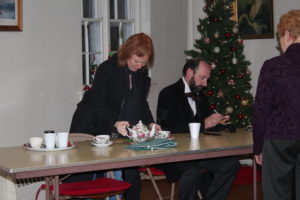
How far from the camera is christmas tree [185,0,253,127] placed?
21.4 ft

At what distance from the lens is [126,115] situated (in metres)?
3.97

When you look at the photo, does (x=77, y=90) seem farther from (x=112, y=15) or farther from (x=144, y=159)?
(x=144, y=159)

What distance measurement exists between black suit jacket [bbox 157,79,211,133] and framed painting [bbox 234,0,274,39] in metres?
2.72

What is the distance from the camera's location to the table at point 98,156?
9.18 feet

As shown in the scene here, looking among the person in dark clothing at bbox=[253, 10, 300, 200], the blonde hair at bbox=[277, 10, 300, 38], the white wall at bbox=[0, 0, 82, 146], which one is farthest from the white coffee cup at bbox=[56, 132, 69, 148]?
the white wall at bbox=[0, 0, 82, 146]

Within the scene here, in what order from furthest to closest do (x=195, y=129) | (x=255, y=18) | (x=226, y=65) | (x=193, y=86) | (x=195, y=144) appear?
1. (x=255, y=18)
2. (x=226, y=65)
3. (x=193, y=86)
4. (x=195, y=129)
5. (x=195, y=144)

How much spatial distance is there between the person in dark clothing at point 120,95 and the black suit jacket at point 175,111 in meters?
0.27

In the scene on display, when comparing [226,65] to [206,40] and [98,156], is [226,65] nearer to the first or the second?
[206,40]

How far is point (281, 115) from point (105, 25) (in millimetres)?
3765

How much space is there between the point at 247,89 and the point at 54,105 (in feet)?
7.74

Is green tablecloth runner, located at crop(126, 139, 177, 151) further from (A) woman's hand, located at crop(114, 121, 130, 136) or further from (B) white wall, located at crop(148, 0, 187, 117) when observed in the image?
(B) white wall, located at crop(148, 0, 187, 117)

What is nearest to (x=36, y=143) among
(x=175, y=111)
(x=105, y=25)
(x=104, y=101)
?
(x=104, y=101)

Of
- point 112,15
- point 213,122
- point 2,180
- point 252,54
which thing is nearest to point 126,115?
point 213,122

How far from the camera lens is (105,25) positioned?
6.47m
